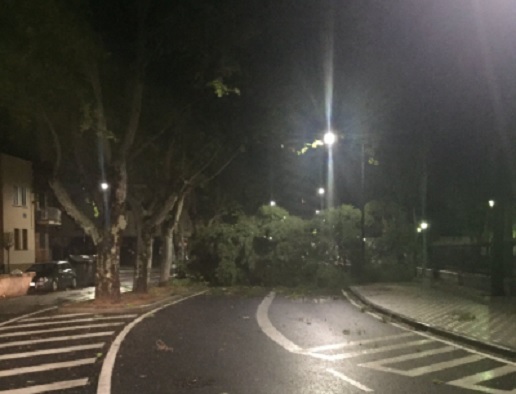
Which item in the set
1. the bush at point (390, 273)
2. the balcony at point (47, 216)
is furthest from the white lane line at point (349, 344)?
the balcony at point (47, 216)

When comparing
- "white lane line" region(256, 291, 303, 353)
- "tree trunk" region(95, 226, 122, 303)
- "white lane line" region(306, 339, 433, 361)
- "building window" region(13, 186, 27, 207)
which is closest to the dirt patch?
"tree trunk" region(95, 226, 122, 303)

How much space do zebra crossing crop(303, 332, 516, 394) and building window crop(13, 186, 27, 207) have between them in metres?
34.4

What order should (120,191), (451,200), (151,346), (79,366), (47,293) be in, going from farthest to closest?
(451,200), (47,293), (120,191), (151,346), (79,366)

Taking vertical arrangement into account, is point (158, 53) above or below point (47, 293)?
above

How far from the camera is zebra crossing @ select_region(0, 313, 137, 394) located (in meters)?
8.83

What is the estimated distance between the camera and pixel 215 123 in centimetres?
2281

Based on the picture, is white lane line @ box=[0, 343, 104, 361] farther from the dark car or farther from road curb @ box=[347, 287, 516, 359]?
the dark car

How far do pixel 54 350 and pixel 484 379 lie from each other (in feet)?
24.1

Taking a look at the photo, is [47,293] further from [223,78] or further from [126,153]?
[223,78]

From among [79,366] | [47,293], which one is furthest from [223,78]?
[47,293]

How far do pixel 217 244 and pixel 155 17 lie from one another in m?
13.8

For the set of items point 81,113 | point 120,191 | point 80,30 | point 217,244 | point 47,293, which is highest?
point 80,30

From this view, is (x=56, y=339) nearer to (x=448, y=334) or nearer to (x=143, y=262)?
(x=448, y=334)

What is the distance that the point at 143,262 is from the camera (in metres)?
24.9
